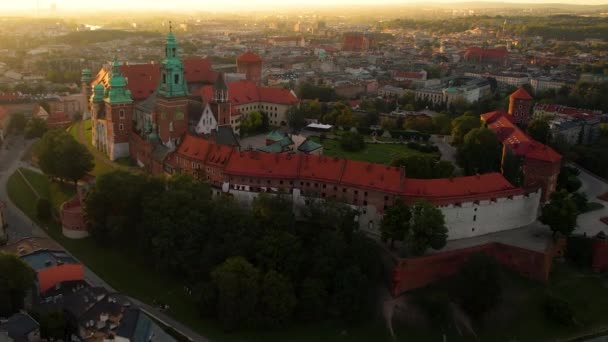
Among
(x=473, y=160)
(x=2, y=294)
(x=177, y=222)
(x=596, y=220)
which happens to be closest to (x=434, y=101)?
(x=473, y=160)

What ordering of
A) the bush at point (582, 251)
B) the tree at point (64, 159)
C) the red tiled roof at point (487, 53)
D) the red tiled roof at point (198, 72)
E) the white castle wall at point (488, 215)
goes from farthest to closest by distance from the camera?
the red tiled roof at point (487, 53)
the red tiled roof at point (198, 72)
the tree at point (64, 159)
the bush at point (582, 251)
the white castle wall at point (488, 215)

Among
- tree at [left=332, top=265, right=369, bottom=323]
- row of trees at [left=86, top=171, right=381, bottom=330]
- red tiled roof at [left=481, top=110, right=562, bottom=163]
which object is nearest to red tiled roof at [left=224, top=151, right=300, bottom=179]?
row of trees at [left=86, top=171, right=381, bottom=330]

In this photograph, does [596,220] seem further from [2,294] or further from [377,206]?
[2,294]

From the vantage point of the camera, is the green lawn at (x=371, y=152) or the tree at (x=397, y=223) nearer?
the tree at (x=397, y=223)

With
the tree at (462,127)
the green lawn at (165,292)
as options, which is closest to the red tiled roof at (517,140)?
the tree at (462,127)

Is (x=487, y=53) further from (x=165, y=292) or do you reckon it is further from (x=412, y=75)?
(x=165, y=292)

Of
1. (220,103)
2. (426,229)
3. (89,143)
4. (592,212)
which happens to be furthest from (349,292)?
(89,143)

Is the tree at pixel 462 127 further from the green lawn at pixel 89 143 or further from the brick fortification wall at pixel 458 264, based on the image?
the green lawn at pixel 89 143
